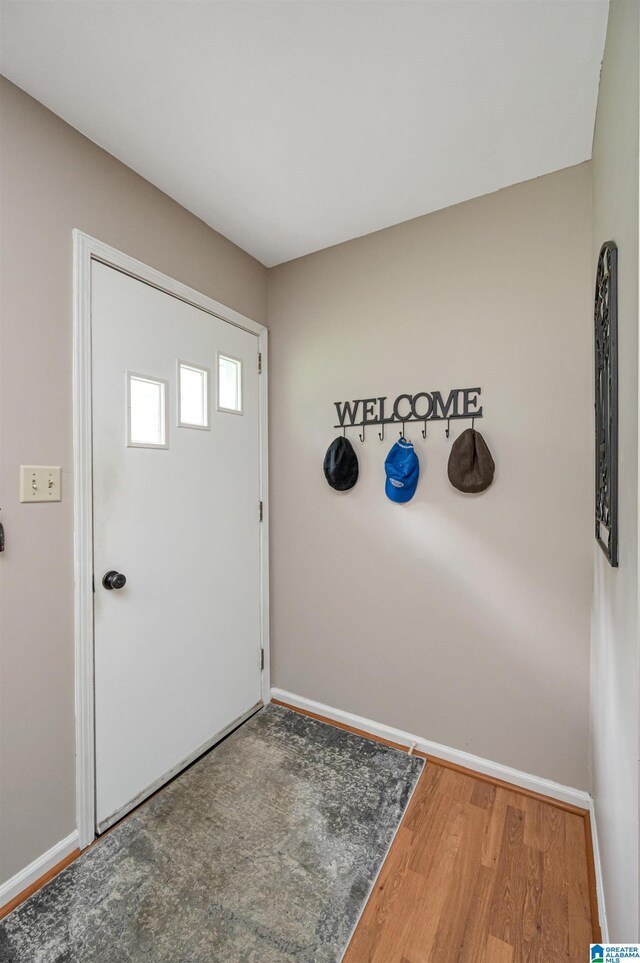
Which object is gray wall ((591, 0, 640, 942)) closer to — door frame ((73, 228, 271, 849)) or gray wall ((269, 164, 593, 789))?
gray wall ((269, 164, 593, 789))

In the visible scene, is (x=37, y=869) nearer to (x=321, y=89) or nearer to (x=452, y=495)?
(x=452, y=495)

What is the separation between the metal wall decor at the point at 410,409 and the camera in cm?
178

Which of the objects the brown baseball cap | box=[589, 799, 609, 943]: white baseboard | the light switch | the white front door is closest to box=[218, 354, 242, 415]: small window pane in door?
the white front door

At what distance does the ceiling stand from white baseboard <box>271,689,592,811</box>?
2.43 metres

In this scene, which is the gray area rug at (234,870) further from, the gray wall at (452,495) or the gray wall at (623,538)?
the gray wall at (623,538)

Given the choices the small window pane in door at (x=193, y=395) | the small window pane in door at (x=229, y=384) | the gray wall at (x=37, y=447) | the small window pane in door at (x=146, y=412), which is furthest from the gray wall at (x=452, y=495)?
the gray wall at (x=37, y=447)

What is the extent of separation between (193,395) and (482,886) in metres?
2.10

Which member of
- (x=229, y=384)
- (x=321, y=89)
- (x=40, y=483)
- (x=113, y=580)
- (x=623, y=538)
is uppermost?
(x=321, y=89)

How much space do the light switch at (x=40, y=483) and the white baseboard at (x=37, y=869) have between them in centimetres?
116

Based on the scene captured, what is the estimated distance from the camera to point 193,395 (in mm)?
1886

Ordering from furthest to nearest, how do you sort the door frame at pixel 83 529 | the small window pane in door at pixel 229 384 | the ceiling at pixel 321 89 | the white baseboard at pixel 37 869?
the small window pane in door at pixel 229 384
the door frame at pixel 83 529
the white baseboard at pixel 37 869
the ceiling at pixel 321 89

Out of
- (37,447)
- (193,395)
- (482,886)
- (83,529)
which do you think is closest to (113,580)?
(83,529)

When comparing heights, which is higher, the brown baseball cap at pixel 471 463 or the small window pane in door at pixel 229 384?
the small window pane in door at pixel 229 384

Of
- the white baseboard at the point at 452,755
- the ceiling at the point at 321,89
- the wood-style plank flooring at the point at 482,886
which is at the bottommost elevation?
the wood-style plank flooring at the point at 482,886
